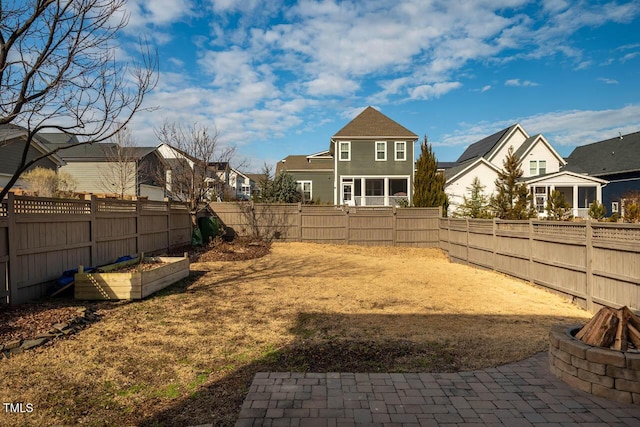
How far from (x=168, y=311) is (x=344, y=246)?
12086 millimetres

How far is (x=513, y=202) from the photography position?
64.9ft

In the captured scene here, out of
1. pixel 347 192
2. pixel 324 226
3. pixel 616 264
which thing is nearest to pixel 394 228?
pixel 324 226

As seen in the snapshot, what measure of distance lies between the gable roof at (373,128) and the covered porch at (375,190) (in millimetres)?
2989

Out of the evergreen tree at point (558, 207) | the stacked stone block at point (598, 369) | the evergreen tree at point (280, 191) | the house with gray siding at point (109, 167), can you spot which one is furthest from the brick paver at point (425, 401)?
the house with gray siding at point (109, 167)

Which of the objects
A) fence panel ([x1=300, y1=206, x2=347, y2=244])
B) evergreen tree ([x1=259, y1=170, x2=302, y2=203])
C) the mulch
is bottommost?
the mulch

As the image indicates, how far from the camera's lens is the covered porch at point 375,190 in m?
27.2

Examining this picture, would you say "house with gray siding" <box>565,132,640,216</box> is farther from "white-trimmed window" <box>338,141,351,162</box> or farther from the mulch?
the mulch

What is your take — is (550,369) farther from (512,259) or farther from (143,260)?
(143,260)

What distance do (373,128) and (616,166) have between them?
64.3ft

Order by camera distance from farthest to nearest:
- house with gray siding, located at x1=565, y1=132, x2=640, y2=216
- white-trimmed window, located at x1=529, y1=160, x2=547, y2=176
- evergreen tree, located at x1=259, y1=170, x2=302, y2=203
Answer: white-trimmed window, located at x1=529, y1=160, x2=547, y2=176
house with gray siding, located at x1=565, y1=132, x2=640, y2=216
evergreen tree, located at x1=259, y1=170, x2=302, y2=203

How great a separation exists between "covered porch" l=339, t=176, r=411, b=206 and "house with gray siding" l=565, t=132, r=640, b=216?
14.3m

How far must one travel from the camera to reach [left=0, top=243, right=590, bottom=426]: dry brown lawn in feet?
11.5

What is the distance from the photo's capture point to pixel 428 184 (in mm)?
21750

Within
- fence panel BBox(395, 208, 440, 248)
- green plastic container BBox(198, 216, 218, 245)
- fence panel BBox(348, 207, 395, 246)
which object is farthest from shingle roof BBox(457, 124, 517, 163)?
green plastic container BBox(198, 216, 218, 245)
